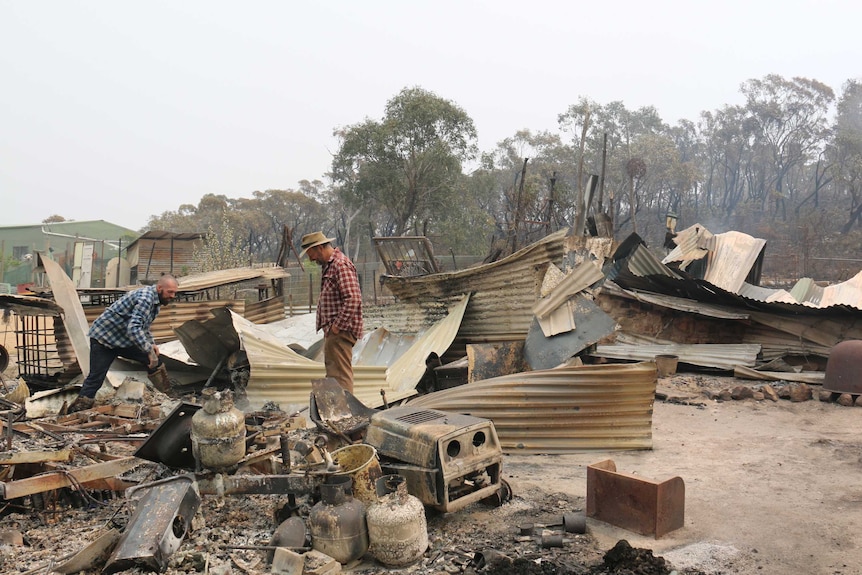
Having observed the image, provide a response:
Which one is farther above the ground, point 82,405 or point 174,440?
point 174,440

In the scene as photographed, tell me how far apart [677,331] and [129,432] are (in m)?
7.96

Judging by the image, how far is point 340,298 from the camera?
589cm

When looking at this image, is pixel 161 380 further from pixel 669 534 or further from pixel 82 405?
pixel 669 534

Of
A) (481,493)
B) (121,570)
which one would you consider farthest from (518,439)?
(121,570)

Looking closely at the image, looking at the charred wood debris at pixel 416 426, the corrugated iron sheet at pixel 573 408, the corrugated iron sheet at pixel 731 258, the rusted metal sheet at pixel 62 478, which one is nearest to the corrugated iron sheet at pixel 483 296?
the charred wood debris at pixel 416 426

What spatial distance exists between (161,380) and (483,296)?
4016 mm

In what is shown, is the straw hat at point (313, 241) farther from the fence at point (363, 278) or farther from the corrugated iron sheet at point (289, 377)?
the fence at point (363, 278)

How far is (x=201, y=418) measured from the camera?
12.4 feet

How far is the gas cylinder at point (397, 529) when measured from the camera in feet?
10.7

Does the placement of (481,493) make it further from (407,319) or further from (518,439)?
(407,319)

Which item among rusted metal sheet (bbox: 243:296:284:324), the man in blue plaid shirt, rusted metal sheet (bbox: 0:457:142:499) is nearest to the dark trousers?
the man in blue plaid shirt

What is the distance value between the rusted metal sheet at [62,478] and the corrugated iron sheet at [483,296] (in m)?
4.80

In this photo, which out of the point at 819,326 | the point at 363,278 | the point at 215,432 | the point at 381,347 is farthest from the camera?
the point at 363,278

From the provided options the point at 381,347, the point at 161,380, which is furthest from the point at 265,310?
the point at 161,380
